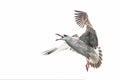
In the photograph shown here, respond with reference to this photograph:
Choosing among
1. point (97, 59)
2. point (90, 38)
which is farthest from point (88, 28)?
point (97, 59)

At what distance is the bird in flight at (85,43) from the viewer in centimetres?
567

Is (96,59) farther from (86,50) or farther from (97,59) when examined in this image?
(86,50)

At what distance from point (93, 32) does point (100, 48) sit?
192 mm

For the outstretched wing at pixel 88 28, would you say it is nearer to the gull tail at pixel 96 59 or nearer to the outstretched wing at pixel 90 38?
the outstretched wing at pixel 90 38

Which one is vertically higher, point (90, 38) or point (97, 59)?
point (90, 38)

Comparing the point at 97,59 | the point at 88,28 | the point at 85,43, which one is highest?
the point at 88,28

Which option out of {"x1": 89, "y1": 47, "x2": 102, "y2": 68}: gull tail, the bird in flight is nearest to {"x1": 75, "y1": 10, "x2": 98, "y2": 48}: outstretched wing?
the bird in flight

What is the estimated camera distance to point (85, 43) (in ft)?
18.9

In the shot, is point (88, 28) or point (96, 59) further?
point (96, 59)

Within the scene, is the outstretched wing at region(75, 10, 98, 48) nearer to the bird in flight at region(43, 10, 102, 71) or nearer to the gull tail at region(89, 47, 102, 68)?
the bird in flight at region(43, 10, 102, 71)

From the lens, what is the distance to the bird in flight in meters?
5.67

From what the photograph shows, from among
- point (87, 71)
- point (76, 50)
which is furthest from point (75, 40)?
point (87, 71)

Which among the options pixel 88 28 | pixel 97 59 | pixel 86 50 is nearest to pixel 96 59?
pixel 97 59

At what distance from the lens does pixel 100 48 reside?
5824 millimetres
